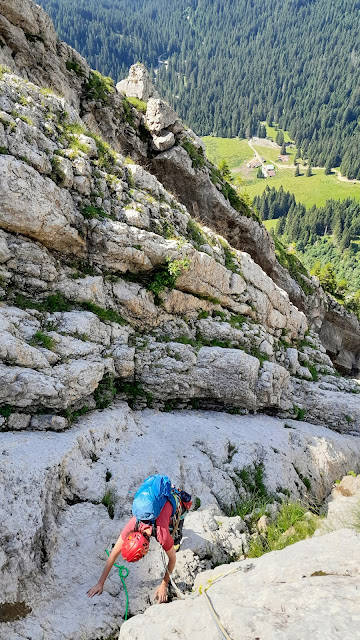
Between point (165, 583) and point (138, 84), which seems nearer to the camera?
point (165, 583)

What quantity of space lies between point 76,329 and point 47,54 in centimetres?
1539

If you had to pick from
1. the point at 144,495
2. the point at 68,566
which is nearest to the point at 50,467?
the point at 68,566

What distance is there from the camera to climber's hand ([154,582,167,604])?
20.6 feet

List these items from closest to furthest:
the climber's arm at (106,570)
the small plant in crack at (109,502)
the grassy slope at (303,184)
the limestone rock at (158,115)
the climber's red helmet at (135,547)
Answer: the climber's red helmet at (135,547)
the climber's arm at (106,570)
the small plant in crack at (109,502)
the limestone rock at (158,115)
the grassy slope at (303,184)

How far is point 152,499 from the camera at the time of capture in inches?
249

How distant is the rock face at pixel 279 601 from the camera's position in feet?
13.2

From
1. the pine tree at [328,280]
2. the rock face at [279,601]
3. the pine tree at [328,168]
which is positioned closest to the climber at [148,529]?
the rock face at [279,601]

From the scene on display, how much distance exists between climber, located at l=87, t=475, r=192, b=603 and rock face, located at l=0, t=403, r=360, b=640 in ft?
1.64

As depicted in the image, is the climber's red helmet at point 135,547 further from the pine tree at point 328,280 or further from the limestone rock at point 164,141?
the pine tree at point 328,280

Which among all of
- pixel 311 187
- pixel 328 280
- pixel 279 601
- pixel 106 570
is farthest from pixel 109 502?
pixel 311 187

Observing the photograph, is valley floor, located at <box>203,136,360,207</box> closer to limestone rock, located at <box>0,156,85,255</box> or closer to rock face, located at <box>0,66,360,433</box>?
rock face, located at <box>0,66,360,433</box>

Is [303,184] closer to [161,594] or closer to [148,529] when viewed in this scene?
[148,529]

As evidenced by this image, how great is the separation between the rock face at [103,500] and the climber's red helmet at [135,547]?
0.83 metres

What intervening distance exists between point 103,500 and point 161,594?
2.50 metres
